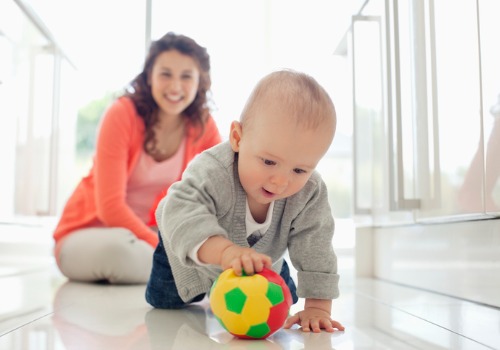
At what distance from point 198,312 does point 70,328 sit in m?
0.32

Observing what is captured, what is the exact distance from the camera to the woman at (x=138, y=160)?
2.02 meters

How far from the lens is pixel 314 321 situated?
1077mm

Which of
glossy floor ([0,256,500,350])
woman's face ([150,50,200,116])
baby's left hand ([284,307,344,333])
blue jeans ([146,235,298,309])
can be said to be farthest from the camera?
woman's face ([150,50,200,116])

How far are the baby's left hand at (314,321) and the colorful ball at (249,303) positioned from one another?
0.42ft

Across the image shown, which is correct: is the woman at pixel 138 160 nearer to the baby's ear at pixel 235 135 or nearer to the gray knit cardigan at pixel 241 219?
the gray knit cardigan at pixel 241 219

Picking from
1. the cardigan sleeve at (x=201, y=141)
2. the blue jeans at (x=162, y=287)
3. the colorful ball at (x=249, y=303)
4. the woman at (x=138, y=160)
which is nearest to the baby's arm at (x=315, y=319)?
the colorful ball at (x=249, y=303)

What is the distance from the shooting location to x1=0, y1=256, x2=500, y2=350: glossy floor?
0.91 m

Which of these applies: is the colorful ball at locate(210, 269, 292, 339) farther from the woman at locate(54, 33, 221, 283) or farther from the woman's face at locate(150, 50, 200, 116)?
the woman's face at locate(150, 50, 200, 116)

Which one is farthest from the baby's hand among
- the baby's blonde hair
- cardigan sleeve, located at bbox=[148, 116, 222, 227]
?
cardigan sleeve, located at bbox=[148, 116, 222, 227]

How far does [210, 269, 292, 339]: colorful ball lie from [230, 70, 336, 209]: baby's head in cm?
18

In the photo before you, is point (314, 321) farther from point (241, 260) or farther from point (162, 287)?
point (162, 287)

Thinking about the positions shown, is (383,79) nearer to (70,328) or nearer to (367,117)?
(367,117)

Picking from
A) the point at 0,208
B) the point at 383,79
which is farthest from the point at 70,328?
the point at 383,79

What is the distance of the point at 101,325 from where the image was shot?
1.08 m
